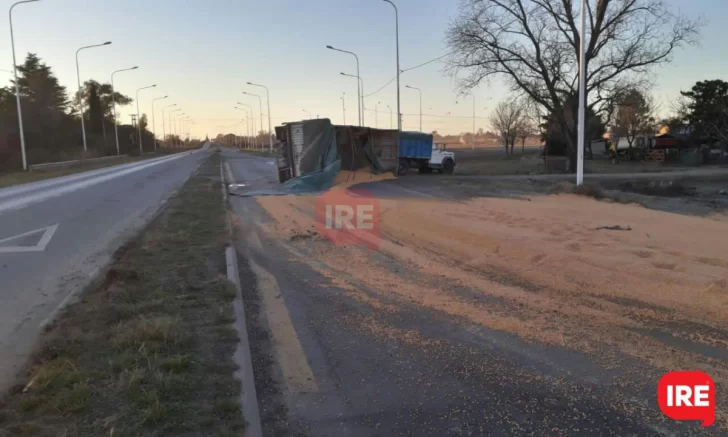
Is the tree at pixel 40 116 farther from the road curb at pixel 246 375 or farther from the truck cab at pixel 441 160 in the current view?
the road curb at pixel 246 375

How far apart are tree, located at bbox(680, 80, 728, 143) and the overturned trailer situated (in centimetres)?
3250

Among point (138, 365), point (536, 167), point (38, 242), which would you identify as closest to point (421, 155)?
point (536, 167)

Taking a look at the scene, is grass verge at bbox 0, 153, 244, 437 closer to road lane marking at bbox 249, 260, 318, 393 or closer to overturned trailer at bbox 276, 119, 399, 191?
road lane marking at bbox 249, 260, 318, 393

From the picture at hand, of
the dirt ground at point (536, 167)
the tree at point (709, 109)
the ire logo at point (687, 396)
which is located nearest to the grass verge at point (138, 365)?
the ire logo at point (687, 396)

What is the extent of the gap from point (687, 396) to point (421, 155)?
27869 millimetres

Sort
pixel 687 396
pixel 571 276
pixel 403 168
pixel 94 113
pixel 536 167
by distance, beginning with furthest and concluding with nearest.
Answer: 1. pixel 94 113
2. pixel 536 167
3. pixel 403 168
4. pixel 571 276
5. pixel 687 396

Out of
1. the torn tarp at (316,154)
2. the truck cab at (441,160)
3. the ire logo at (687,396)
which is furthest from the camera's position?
the truck cab at (441,160)

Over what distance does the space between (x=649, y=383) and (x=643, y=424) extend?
675 mm

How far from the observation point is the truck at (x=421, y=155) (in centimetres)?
3008

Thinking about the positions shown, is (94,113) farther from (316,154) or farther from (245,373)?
(245,373)

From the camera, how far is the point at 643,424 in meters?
3.42

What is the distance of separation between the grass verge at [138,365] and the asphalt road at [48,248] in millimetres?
369

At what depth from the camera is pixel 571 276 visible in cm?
695

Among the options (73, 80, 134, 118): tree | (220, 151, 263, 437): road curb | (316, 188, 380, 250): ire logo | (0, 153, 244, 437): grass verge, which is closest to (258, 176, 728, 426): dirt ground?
(316, 188, 380, 250): ire logo
